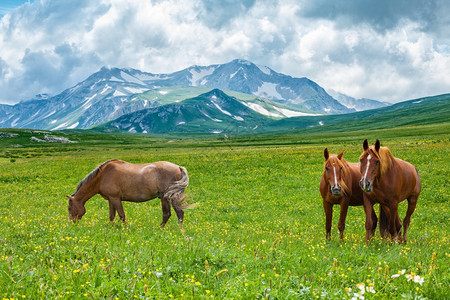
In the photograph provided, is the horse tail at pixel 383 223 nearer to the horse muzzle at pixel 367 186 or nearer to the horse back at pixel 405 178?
the horse back at pixel 405 178

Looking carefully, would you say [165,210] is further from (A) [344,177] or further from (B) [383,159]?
(B) [383,159]

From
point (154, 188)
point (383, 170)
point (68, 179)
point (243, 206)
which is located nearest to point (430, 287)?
point (383, 170)

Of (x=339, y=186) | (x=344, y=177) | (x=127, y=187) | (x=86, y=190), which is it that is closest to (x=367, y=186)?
(x=339, y=186)

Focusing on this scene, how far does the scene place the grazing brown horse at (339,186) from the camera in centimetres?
956

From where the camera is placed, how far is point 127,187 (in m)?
13.1

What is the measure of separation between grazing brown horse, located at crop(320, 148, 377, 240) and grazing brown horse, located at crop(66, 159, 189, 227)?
5.67 metres

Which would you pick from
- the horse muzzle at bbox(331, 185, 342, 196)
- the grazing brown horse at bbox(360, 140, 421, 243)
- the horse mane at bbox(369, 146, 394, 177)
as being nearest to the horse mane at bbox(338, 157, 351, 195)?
the grazing brown horse at bbox(360, 140, 421, 243)

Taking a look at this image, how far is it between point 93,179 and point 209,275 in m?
8.99

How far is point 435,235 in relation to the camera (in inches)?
485

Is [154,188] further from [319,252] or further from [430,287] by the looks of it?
[430,287]

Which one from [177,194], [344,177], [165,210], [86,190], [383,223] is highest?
[344,177]

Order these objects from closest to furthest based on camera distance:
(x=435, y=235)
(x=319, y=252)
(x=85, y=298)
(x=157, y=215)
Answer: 1. (x=85, y=298)
2. (x=319, y=252)
3. (x=435, y=235)
4. (x=157, y=215)

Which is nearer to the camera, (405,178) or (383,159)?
(383,159)

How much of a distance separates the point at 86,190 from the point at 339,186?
9.75 meters
